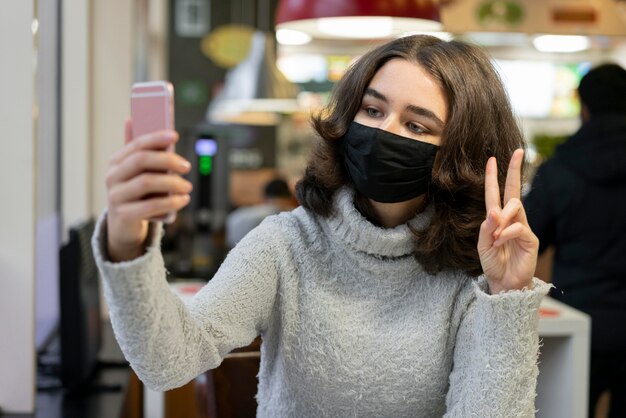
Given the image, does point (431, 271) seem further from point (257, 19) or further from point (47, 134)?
point (257, 19)

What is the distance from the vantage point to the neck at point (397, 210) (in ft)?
6.31

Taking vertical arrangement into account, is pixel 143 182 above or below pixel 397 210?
above

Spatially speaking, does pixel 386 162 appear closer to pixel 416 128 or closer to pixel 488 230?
pixel 416 128

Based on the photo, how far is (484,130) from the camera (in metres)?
1.88

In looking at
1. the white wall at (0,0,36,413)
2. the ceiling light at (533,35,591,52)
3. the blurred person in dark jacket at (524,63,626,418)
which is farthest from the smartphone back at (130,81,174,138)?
the ceiling light at (533,35,591,52)

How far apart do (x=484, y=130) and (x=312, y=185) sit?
36 cm

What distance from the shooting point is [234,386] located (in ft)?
7.41

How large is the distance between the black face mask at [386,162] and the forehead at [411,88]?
69mm

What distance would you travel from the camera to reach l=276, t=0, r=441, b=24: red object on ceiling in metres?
3.41

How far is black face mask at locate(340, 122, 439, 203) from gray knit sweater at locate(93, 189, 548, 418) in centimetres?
6

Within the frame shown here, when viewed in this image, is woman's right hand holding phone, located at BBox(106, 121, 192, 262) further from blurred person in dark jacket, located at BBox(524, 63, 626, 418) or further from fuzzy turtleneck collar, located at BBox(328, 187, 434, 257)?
blurred person in dark jacket, located at BBox(524, 63, 626, 418)

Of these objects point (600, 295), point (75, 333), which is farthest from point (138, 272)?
point (600, 295)

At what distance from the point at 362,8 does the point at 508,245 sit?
73.1 inches

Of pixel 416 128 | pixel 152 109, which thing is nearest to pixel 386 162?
pixel 416 128
